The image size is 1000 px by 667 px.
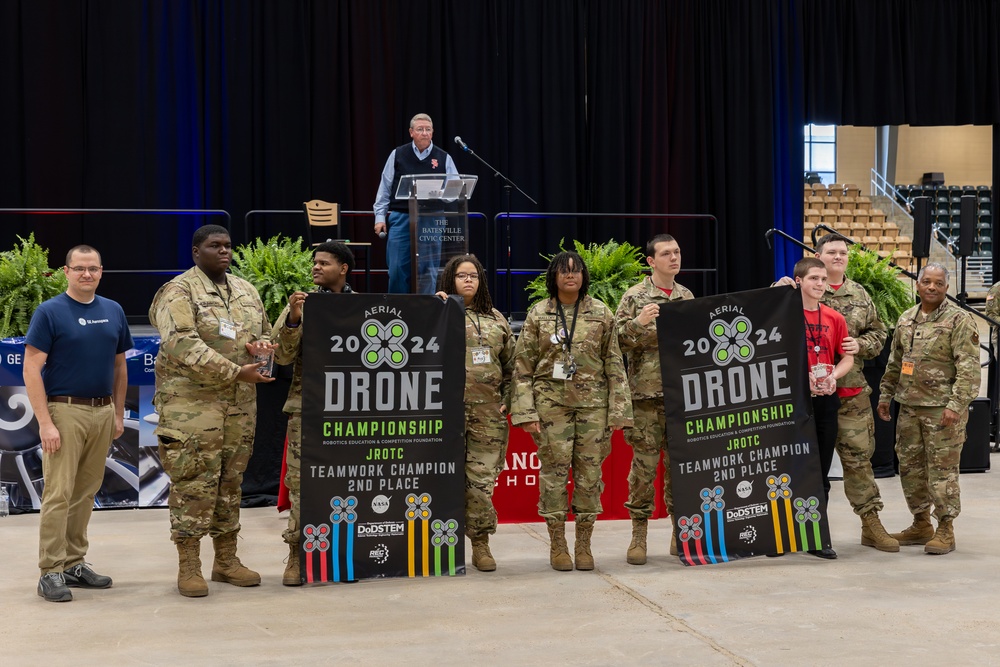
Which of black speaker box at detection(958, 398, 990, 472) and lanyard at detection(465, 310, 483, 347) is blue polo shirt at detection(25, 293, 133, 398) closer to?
lanyard at detection(465, 310, 483, 347)

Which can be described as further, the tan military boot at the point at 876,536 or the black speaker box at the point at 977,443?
the black speaker box at the point at 977,443

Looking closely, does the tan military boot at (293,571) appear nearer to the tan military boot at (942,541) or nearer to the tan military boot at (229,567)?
the tan military boot at (229,567)

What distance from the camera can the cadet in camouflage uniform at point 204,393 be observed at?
4.97 meters

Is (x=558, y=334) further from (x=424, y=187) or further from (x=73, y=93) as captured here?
(x=73, y=93)

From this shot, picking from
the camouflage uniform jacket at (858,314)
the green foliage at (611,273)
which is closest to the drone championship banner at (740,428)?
the camouflage uniform jacket at (858,314)

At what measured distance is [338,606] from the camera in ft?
16.1

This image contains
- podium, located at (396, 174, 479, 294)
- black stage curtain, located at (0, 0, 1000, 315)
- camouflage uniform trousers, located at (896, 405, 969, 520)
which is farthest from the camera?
black stage curtain, located at (0, 0, 1000, 315)

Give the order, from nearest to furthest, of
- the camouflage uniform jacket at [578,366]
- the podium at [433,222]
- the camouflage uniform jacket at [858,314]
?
the camouflage uniform jacket at [578,366]
the camouflage uniform jacket at [858,314]
the podium at [433,222]

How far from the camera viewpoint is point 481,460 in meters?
5.58

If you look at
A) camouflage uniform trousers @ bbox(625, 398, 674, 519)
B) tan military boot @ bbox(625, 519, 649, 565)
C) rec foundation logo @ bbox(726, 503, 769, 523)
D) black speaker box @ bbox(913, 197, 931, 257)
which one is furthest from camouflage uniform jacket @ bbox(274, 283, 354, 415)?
black speaker box @ bbox(913, 197, 931, 257)

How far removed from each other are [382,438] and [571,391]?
0.98m

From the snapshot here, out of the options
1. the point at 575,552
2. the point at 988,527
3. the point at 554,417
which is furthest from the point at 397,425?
the point at 988,527

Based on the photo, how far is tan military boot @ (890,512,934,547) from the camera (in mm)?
6168

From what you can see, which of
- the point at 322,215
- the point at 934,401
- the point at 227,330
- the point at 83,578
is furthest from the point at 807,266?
the point at 322,215
